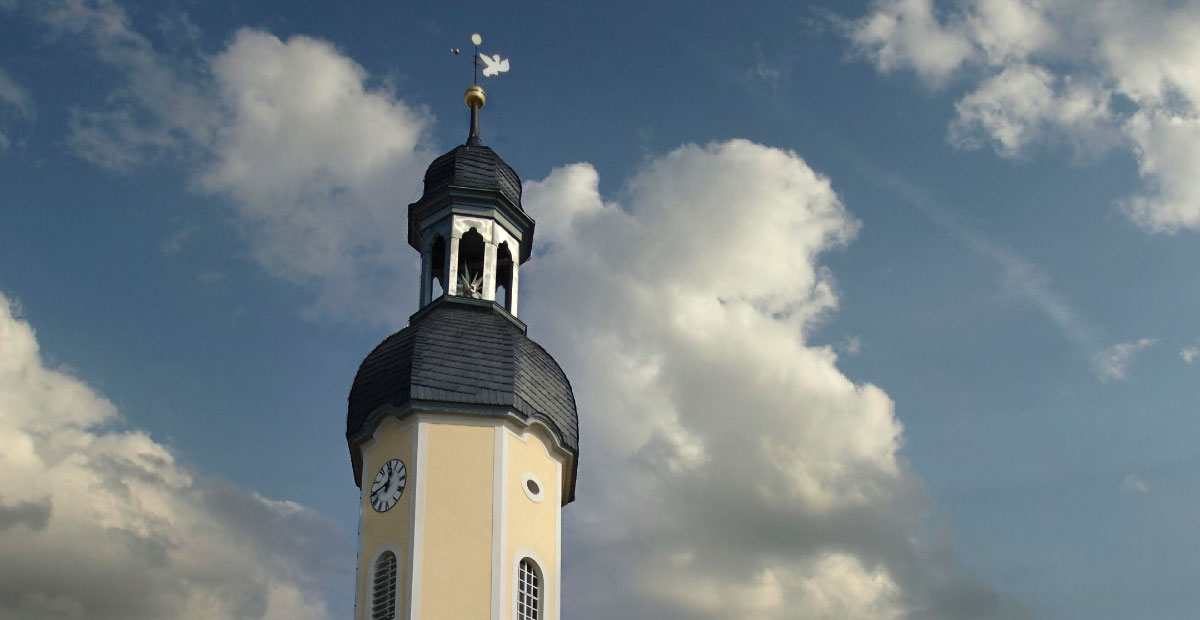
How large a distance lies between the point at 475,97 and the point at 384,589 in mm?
17130

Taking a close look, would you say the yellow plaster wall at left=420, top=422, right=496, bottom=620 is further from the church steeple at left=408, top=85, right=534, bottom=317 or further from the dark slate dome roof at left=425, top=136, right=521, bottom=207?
the dark slate dome roof at left=425, top=136, right=521, bottom=207

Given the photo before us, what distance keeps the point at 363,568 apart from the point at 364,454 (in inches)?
125

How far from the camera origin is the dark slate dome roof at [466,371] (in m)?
40.8

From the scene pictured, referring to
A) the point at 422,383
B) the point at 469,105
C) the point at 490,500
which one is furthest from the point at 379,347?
the point at 469,105

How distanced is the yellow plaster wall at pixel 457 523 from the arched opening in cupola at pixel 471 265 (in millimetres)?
6028

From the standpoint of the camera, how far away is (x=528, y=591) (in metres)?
39.4

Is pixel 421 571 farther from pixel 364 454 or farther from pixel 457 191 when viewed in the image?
pixel 457 191

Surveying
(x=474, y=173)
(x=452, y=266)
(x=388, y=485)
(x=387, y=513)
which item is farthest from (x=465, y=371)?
(x=474, y=173)

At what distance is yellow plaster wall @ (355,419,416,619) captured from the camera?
3872cm

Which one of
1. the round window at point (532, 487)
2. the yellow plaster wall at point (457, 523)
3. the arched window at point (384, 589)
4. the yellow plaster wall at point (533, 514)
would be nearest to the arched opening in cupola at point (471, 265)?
the yellow plaster wall at point (533, 514)

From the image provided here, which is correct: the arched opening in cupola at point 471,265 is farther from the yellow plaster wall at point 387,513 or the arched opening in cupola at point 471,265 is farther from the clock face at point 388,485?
the clock face at point 388,485

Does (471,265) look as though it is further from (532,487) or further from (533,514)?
(533,514)

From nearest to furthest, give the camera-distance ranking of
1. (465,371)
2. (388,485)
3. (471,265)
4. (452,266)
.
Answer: (388,485)
(465,371)
(452,266)
(471,265)

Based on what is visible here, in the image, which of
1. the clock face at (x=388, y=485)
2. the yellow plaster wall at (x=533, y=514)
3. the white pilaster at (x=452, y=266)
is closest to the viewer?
the yellow plaster wall at (x=533, y=514)
